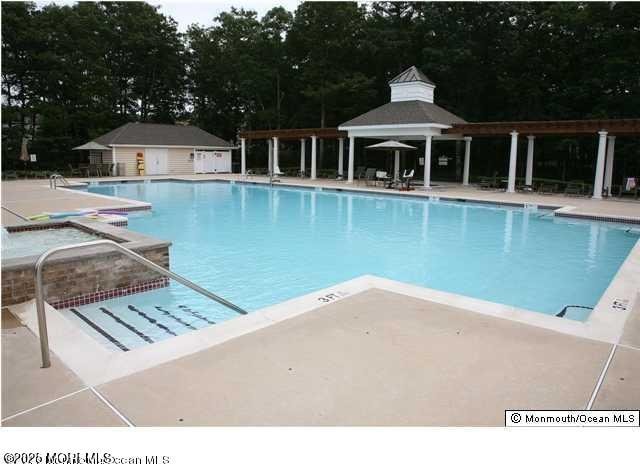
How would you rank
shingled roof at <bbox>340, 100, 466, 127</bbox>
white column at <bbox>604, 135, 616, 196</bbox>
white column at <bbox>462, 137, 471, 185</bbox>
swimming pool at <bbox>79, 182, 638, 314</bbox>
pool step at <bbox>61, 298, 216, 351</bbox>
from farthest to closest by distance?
white column at <bbox>462, 137, 471, 185</bbox> < shingled roof at <bbox>340, 100, 466, 127</bbox> < white column at <bbox>604, 135, 616, 196</bbox> < swimming pool at <bbox>79, 182, 638, 314</bbox> < pool step at <bbox>61, 298, 216, 351</bbox>

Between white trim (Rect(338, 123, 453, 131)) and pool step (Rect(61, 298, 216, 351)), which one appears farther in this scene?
white trim (Rect(338, 123, 453, 131))

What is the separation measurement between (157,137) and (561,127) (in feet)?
75.3

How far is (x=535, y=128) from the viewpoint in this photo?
17.9 meters

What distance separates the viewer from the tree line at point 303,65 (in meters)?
25.5

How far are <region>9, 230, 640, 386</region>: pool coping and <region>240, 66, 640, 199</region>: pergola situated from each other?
1283 centimetres

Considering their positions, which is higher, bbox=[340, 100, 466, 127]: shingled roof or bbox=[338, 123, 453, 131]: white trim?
bbox=[340, 100, 466, 127]: shingled roof

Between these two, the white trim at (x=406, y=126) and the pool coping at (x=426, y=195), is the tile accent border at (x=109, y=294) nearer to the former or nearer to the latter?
the pool coping at (x=426, y=195)

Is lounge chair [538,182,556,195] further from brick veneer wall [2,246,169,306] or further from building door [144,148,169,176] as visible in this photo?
building door [144,148,169,176]

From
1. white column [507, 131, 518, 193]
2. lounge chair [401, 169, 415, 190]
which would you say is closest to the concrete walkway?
lounge chair [401, 169, 415, 190]

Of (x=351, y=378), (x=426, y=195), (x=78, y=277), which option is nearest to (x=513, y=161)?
(x=426, y=195)

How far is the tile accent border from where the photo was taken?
573cm

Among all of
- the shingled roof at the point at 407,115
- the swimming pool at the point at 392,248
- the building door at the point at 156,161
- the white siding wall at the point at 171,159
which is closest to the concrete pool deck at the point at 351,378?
the swimming pool at the point at 392,248

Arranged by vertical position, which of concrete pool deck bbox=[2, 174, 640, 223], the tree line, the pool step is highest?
the tree line

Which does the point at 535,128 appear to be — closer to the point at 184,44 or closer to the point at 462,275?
the point at 462,275
